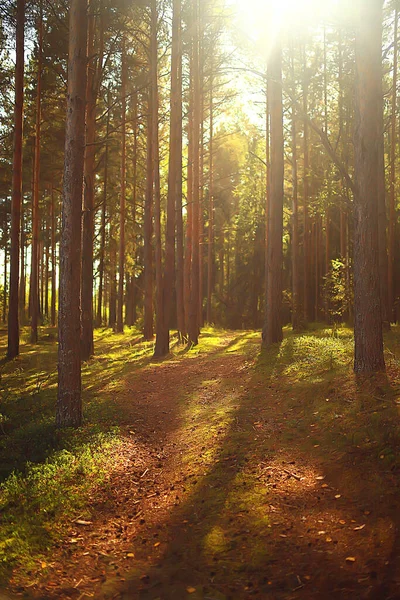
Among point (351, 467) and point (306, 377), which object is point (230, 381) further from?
point (351, 467)

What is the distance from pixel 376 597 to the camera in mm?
3996

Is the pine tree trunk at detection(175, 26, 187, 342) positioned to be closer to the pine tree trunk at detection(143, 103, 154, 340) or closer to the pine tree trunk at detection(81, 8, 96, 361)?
the pine tree trunk at detection(143, 103, 154, 340)

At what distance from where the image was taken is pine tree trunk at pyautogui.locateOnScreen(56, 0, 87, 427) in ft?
29.8

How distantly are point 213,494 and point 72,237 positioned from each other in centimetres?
493

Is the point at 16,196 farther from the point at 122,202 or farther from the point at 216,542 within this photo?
the point at 216,542

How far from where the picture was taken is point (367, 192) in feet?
31.5

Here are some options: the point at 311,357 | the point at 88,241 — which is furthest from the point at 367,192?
the point at 88,241

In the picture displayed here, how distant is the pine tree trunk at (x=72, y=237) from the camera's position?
9.07 meters

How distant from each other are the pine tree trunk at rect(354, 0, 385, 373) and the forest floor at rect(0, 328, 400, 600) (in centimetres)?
73

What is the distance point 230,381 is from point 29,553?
295 inches

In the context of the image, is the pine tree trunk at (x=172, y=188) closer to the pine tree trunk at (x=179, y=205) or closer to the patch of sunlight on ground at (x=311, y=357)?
the pine tree trunk at (x=179, y=205)

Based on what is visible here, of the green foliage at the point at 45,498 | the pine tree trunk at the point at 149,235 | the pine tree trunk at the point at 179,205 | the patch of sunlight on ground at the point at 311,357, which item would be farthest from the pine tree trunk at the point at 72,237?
the pine tree trunk at the point at 149,235

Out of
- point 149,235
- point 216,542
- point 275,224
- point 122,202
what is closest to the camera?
point 216,542

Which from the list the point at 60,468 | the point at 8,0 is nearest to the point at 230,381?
the point at 60,468
